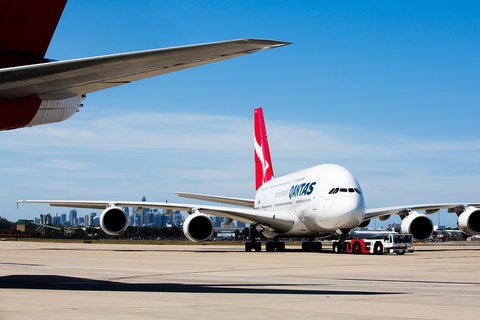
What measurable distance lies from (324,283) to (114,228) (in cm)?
2150

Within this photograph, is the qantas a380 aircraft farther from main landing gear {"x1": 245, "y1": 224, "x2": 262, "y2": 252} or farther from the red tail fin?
the red tail fin

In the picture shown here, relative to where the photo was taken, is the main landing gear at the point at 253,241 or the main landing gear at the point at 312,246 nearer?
the main landing gear at the point at 312,246

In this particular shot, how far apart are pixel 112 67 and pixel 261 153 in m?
37.3

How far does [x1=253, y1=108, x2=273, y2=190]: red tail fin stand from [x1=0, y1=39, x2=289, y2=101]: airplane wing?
1416 inches

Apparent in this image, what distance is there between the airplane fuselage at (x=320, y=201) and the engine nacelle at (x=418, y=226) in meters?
4.72

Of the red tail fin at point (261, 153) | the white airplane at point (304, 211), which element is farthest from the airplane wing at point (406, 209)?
the red tail fin at point (261, 153)

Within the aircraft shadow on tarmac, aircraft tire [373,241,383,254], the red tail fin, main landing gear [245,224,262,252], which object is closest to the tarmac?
the aircraft shadow on tarmac

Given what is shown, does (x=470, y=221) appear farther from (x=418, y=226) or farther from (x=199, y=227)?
(x=199, y=227)

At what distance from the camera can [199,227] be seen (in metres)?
35.8

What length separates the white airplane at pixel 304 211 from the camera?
3288cm

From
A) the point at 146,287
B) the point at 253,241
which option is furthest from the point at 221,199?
the point at 146,287

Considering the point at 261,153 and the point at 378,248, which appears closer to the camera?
the point at 378,248

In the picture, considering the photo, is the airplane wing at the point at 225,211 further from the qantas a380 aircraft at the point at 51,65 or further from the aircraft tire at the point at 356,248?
the qantas a380 aircraft at the point at 51,65

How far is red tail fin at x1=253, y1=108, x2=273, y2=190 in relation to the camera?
46.2m
